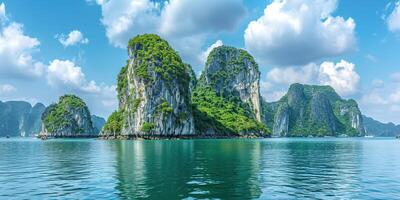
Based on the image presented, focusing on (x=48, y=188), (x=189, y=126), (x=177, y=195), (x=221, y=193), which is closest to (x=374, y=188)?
(x=221, y=193)

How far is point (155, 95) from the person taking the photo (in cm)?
17825

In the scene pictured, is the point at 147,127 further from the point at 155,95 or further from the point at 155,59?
the point at 155,59

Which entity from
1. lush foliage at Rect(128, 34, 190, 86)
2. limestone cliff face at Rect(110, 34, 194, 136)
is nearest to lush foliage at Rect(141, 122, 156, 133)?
limestone cliff face at Rect(110, 34, 194, 136)

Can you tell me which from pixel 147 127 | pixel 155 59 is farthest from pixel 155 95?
pixel 155 59

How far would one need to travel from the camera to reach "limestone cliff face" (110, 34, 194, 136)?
17425 centimetres

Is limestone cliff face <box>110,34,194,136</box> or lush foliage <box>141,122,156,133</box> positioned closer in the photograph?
lush foliage <box>141,122,156,133</box>

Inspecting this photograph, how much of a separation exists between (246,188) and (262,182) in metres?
3.46

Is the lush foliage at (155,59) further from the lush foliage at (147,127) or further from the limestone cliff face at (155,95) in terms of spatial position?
the lush foliage at (147,127)

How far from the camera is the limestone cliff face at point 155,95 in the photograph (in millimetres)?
174250

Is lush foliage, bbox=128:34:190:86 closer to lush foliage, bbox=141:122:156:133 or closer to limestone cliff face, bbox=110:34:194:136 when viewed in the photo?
limestone cliff face, bbox=110:34:194:136

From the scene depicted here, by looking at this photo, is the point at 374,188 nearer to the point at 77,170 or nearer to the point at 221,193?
the point at 221,193

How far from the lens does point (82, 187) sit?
94.8 ft

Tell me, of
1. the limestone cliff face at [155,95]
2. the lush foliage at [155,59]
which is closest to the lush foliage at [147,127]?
the limestone cliff face at [155,95]

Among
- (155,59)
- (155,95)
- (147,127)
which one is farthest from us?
(155,59)
